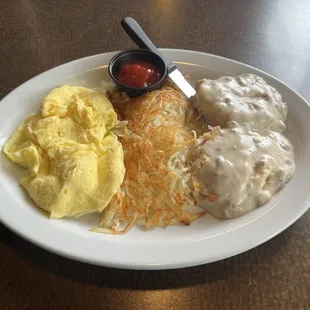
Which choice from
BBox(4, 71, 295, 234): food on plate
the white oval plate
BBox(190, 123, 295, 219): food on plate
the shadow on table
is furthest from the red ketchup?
the shadow on table

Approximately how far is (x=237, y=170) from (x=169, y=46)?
1202 mm

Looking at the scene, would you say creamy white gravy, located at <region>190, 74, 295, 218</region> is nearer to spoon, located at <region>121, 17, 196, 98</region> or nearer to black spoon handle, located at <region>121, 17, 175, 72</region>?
spoon, located at <region>121, 17, 196, 98</region>

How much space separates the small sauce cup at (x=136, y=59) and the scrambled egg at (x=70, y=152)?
124 mm

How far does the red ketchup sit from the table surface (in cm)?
53

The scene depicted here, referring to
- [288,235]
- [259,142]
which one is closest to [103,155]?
[259,142]

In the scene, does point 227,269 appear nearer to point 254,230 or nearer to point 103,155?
point 254,230

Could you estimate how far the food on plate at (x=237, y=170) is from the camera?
1577 mm

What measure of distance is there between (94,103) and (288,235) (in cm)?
104

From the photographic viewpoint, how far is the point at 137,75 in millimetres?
2014

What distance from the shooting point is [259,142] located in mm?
1728

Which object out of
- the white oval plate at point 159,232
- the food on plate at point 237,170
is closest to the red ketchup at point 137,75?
the food on plate at point 237,170

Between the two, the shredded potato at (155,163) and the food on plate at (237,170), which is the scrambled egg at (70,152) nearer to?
the shredded potato at (155,163)

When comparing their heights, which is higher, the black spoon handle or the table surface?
the black spoon handle

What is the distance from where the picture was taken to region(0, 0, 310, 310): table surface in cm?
140
